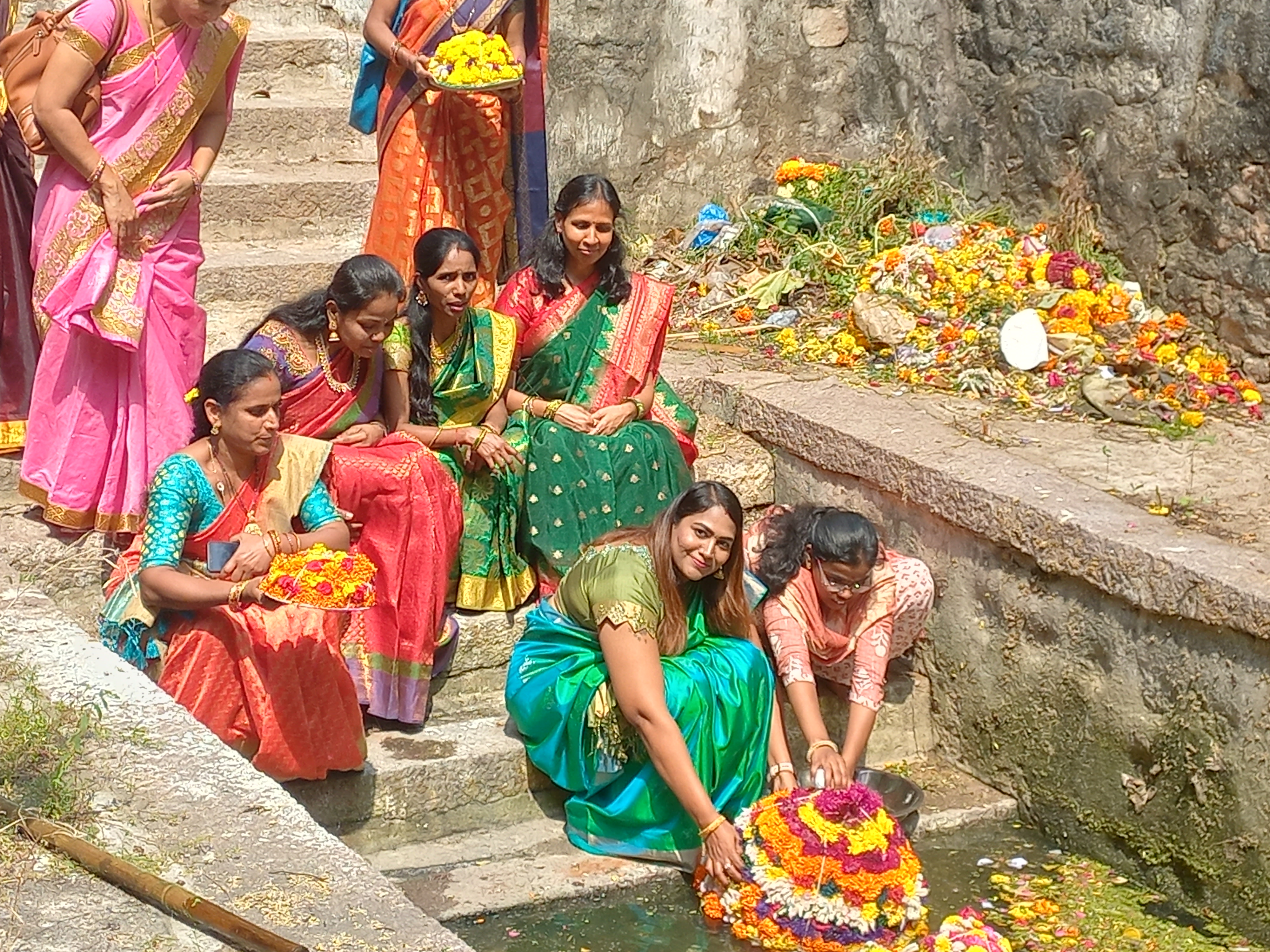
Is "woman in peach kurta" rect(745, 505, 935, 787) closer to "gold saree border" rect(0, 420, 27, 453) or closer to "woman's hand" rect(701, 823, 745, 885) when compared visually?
"woman's hand" rect(701, 823, 745, 885)

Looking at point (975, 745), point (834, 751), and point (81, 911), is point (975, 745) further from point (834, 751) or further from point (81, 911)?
point (81, 911)

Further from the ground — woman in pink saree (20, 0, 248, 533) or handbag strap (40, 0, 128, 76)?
handbag strap (40, 0, 128, 76)

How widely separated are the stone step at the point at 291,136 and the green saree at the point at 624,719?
3153 mm

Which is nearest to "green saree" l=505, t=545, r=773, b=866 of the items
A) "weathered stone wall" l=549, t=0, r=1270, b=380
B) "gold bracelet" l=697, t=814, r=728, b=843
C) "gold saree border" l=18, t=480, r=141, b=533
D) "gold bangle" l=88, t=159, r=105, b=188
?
"gold bracelet" l=697, t=814, r=728, b=843

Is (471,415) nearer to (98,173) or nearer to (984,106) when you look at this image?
(98,173)

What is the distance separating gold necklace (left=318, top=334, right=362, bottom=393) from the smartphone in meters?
0.69

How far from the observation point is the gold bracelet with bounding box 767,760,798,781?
482 cm

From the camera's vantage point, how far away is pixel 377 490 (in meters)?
4.85

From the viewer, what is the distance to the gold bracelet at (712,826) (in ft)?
14.7

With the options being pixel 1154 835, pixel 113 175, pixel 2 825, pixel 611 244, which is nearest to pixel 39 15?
pixel 113 175

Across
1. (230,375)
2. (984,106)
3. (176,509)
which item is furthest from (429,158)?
(984,106)

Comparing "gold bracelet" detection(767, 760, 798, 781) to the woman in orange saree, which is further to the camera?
the woman in orange saree

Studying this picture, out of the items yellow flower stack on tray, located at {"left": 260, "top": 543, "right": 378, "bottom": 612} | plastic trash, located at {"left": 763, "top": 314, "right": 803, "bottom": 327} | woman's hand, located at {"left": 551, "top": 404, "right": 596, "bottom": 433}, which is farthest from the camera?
plastic trash, located at {"left": 763, "top": 314, "right": 803, "bottom": 327}

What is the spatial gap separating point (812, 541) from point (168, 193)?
204 centimetres
